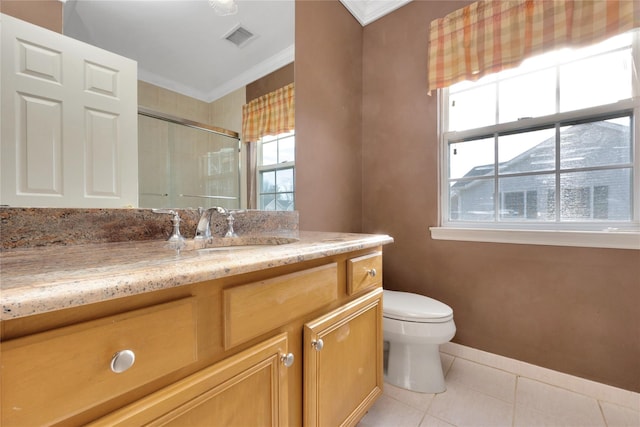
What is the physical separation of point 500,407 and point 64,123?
81.0 inches

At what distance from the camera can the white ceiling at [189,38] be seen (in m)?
0.86

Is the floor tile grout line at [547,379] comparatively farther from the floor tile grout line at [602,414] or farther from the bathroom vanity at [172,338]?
the bathroom vanity at [172,338]

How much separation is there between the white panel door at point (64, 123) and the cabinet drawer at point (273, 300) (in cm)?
60

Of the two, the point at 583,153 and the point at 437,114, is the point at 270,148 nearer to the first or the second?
the point at 437,114

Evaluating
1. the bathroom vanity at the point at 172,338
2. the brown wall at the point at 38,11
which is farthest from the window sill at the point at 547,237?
the brown wall at the point at 38,11

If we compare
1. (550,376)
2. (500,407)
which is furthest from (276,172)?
(550,376)

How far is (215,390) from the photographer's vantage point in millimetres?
539

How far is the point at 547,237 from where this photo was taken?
1400 mm

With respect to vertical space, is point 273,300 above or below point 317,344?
above

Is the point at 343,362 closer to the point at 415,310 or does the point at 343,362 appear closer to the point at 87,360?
the point at 415,310

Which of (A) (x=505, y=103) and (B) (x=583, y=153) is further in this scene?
(A) (x=505, y=103)

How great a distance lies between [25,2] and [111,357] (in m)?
0.99

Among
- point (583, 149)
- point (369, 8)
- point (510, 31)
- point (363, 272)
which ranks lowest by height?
point (363, 272)

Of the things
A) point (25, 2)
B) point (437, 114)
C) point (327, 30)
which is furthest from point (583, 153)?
point (25, 2)
